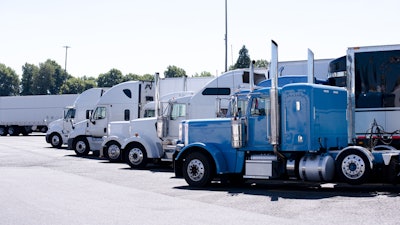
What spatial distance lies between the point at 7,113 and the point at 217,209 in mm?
54558

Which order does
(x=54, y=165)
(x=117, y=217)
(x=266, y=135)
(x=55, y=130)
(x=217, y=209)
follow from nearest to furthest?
(x=117, y=217), (x=217, y=209), (x=266, y=135), (x=54, y=165), (x=55, y=130)

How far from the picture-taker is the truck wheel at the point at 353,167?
14109 mm

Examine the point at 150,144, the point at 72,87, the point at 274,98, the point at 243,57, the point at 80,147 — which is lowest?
the point at 80,147

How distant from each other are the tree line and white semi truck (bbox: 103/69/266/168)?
105 m

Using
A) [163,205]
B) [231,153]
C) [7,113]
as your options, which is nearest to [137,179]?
[231,153]

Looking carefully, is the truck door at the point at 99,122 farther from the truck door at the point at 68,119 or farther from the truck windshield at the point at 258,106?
the truck windshield at the point at 258,106

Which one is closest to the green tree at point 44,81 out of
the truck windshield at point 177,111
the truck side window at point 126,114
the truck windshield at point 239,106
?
the truck side window at point 126,114

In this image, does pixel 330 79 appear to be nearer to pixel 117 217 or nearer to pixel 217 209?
pixel 217 209

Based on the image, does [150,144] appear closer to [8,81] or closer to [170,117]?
[170,117]

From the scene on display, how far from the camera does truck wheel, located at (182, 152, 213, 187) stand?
51.8 ft

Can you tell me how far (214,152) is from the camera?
15.7m

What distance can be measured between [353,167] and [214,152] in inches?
142

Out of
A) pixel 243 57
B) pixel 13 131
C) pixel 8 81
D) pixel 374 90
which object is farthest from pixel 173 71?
pixel 374 90

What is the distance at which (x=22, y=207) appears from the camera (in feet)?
39.4
